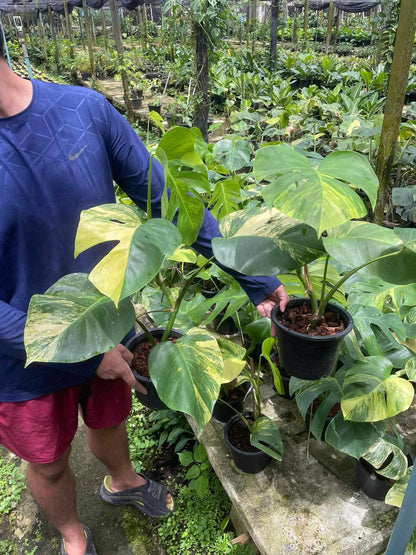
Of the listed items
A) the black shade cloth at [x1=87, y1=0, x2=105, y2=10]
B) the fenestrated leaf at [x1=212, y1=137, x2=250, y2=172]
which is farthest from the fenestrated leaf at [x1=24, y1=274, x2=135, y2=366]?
the black shade cloth at [x1=87, y1=0, x2=105, y2=10]

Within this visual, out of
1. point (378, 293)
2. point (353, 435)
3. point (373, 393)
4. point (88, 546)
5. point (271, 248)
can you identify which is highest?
point (271, 248)

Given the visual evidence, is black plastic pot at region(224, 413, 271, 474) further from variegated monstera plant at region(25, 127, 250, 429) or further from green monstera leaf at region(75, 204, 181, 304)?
green monstera leaf at region(75, 204, 181, 304)

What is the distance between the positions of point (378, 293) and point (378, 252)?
2.11 ft

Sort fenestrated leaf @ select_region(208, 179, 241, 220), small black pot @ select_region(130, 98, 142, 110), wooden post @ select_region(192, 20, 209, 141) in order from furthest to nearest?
1. small black pot @ select_region(130, 98, 142, 110)
2. wooden post @ select_region(192, 20, 209, 141)
3. fenestrated leaf @ select_region(208, 179, 241, 220)

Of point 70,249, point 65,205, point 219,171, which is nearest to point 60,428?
point 70,249

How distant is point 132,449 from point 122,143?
4.41ft

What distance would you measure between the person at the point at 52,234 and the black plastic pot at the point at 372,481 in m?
0.60

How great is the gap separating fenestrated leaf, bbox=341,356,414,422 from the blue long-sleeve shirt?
1.25ft

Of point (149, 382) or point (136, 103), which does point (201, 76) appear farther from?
point (136, 103)

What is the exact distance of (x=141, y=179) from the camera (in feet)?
4.13

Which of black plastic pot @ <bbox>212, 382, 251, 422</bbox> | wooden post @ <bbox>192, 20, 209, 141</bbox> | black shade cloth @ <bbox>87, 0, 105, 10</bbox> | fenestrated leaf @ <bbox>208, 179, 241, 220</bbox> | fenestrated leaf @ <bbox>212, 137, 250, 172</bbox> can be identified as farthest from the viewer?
black shade cloth @ <bbox>87, 0, 105, 10</bbox>

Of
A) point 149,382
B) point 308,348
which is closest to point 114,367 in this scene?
point 149,382

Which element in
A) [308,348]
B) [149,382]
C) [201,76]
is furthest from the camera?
[201,76]

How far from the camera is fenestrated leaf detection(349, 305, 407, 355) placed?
1341mm
